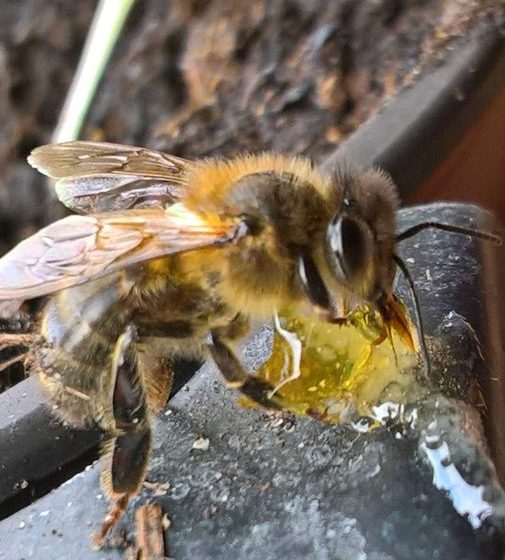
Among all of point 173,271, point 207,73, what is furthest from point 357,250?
point 207,73

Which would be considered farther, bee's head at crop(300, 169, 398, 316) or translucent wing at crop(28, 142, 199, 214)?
translucent wing at crop(28, 142, 199, 214)

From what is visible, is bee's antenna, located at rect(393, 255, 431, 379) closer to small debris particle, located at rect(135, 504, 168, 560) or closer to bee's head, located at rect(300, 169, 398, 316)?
bee's head, located at rect(300, 169, 398, 316)

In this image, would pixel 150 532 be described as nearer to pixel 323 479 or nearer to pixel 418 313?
pixel 323 479

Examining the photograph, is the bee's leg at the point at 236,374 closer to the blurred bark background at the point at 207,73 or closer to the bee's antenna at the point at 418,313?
the bee's antenna at the point at 418,313

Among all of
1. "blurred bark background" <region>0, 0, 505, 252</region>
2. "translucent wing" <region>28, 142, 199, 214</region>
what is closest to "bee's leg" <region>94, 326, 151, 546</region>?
"translucent wing" <region>28, 142, 199, 214</region>

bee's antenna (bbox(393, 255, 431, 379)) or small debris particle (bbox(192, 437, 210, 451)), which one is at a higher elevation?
bee's antenna (bbox(393, 255, 431, 379))

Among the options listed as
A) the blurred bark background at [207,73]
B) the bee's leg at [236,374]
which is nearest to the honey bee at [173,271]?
the bee's leg at [236,374]
